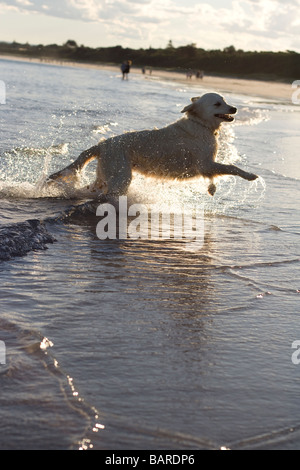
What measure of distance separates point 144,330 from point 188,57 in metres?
109

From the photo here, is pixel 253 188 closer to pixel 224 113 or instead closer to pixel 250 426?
pixel 224 113

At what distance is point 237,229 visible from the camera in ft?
22.5

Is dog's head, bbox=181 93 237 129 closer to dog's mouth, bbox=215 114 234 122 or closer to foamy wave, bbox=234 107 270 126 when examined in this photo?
dog's mouth, bbox=215 114 234 122

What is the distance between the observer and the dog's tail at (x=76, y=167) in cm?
776

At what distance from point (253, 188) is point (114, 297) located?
5.23 m

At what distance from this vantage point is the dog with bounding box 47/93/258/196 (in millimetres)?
7582

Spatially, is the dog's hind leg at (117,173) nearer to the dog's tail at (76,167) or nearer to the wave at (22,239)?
the dog's tail at (76,167)

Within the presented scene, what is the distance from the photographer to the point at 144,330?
3838 millimetres

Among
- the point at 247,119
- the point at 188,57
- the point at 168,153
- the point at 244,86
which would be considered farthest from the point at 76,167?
the point at 188,57
